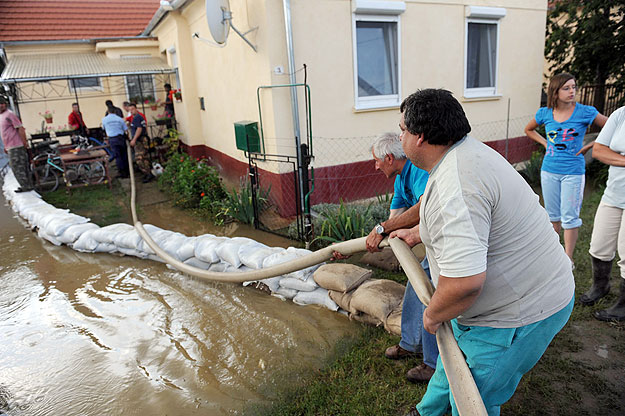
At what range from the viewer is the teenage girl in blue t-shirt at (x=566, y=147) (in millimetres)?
3754

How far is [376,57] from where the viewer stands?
6621mm

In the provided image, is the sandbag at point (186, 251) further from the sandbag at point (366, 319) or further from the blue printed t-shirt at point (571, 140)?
the blue printed t-shirt at point (571, 140)

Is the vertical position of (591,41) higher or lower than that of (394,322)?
higher

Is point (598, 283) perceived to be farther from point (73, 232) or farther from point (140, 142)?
point (140, 142)

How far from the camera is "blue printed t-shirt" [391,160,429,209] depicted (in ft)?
7.83

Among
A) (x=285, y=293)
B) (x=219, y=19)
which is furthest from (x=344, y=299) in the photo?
(x=219, y=19)

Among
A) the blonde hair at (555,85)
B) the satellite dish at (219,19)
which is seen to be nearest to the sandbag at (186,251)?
the satellite dish at (219,19)

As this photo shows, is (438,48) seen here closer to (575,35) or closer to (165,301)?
(575,35)

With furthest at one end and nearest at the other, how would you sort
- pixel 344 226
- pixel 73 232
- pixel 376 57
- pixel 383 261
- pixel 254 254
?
pixel 376 57
pixel 73 232
pixel 344 226
pixel 383 261
pixel 254 254

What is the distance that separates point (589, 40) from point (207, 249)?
31.3 ft

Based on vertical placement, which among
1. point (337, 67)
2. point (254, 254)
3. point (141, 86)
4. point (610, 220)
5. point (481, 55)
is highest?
point (141, 86)

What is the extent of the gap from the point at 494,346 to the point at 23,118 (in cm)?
1469

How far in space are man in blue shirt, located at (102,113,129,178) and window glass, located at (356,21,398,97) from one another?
5.86m

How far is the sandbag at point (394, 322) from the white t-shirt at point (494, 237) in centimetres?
142
